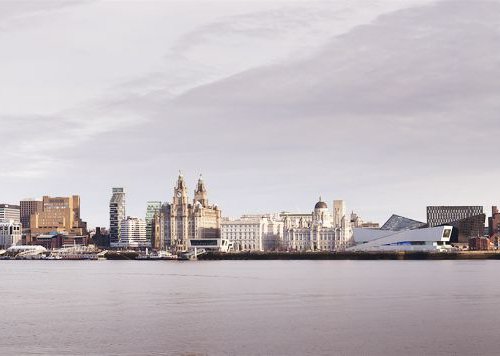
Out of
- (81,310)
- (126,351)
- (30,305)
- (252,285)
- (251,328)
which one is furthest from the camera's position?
(252,285)

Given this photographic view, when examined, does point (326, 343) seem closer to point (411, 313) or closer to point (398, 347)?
point (398, 347)

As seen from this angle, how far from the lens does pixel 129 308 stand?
6147 cm

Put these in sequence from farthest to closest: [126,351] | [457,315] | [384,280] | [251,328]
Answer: [384,280] < [457,315] < [251,328] < [126,351]

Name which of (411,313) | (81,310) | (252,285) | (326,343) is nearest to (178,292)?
(252,285)

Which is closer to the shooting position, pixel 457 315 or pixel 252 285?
pixel 457 315

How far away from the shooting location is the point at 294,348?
140ft

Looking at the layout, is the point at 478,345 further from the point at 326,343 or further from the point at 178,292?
the point at 178,292

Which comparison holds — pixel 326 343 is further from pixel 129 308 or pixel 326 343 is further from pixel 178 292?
pixel 178 292

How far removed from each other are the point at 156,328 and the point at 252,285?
3772cm

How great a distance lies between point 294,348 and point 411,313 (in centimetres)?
1699

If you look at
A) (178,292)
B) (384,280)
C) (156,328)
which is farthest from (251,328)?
(384,280)

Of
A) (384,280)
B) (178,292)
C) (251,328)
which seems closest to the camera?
(251,328)

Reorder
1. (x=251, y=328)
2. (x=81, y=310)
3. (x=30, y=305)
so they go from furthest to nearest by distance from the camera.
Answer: (x=30, y=305) → (x=81, y=310) → (x=251, y=328)

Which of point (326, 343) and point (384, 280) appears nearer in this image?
point (326, 343)
